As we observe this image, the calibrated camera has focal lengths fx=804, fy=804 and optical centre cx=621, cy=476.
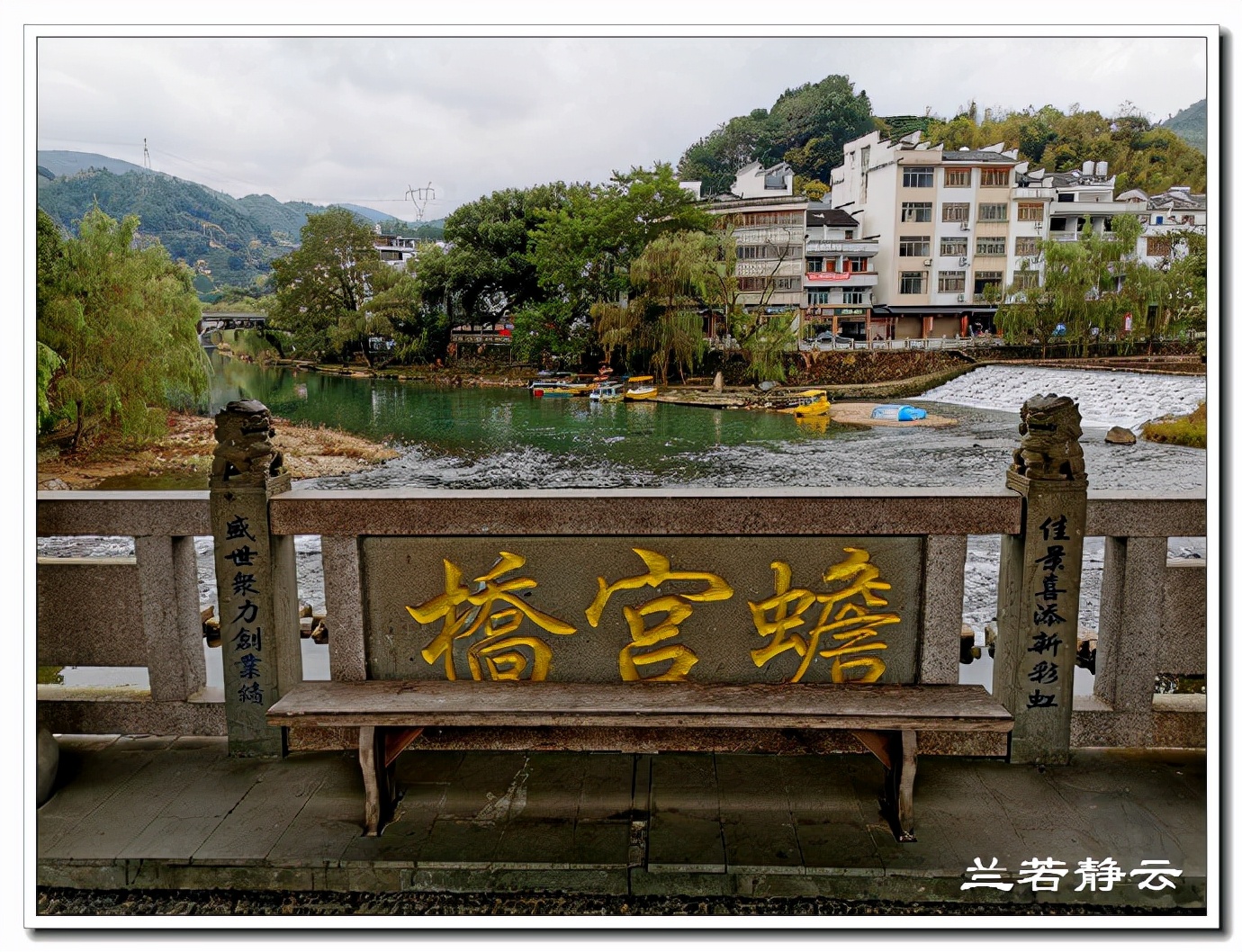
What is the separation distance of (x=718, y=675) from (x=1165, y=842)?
114cm

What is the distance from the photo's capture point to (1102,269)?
15062 millimetres

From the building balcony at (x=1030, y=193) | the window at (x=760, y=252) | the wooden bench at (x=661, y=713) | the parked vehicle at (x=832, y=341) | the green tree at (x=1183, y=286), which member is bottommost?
the wooden bench at (x=661, y=713)

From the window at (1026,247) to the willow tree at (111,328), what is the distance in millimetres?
15008

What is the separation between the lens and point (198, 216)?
1370cm

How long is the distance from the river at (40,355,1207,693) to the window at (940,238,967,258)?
2.44 m

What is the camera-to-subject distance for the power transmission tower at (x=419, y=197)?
16188mm

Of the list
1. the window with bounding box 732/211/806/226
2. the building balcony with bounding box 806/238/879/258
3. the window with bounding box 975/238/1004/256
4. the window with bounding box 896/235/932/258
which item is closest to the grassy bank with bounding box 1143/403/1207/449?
the window with bounding box 975/238/1004/256

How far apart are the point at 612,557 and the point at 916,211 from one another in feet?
53.4

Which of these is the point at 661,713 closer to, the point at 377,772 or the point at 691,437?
the point at 377,772

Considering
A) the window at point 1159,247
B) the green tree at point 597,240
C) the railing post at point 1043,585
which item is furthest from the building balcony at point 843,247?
the railing post at point 1043,585

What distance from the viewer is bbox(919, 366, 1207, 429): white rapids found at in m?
14.1

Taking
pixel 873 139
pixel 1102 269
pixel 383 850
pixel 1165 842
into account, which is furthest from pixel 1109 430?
pixel 383 850

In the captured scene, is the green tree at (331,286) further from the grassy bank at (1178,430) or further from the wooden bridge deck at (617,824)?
the grassy bank at (1178,430)

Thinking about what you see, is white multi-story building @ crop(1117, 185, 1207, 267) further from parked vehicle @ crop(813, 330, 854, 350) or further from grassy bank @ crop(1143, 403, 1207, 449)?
parked vehicle @ crop(813, 330, 854, 350)
